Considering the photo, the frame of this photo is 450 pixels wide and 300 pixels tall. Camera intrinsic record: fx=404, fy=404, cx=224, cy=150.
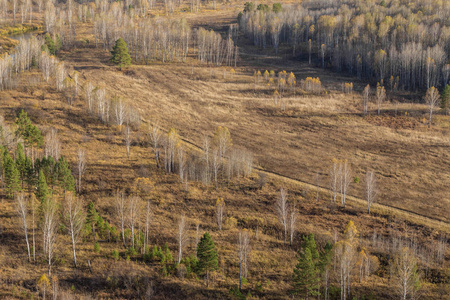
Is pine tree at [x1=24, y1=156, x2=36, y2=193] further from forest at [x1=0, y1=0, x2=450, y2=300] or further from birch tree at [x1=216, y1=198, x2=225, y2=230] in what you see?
birch tree at [x1=216, y1=198, x2=225, y2=230]

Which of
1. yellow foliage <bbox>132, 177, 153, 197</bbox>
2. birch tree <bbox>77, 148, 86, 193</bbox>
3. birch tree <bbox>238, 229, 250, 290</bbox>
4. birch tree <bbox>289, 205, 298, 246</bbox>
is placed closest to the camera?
birch tree <bbox>238, 229, 250, 290</bbox>

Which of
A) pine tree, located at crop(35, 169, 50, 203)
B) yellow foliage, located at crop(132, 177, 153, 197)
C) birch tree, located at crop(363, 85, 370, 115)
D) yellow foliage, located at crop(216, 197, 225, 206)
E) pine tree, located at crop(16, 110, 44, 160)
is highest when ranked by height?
birch tree, located at crop(363, 85, 370, 115)

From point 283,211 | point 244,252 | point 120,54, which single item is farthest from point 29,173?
point 120,54

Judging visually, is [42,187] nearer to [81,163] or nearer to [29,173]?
[29,173]

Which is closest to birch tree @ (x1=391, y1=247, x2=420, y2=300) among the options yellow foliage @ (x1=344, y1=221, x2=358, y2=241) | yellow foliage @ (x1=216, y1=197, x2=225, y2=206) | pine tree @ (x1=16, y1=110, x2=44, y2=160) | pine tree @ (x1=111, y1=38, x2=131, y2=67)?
yellow foliage @ (x1=344, y1=221, x2=358, y2=241)

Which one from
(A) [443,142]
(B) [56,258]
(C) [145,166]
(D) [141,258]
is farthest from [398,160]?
(B) [56,258]

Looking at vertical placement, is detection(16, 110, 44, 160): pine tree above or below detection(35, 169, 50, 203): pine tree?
above

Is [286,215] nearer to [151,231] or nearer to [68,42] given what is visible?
[151,231]

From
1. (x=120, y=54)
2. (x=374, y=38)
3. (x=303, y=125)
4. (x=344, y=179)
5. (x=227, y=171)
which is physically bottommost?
(x=344, y=179)

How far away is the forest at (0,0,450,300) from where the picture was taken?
4934cm

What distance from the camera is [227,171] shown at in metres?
76.1

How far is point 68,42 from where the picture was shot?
162 m

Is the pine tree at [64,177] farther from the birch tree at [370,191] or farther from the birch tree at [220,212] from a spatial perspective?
the birch tree at [370,191]

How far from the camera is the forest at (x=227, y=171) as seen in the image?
49344 mm
